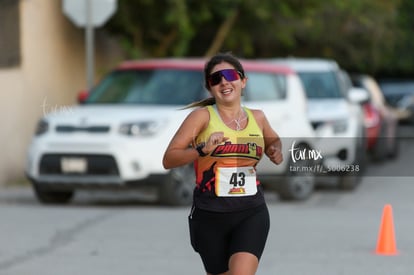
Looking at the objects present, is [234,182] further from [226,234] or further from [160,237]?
[160,237]

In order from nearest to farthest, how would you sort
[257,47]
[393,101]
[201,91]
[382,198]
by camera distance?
[201,91] → [382,198] → [257,47] → [393,101]

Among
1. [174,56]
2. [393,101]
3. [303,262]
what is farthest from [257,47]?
[303,262]

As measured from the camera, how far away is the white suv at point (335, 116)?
53.2 feet

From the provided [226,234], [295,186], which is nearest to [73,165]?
[295,186]

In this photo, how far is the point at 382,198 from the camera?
15.8m

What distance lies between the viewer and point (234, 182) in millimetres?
5938

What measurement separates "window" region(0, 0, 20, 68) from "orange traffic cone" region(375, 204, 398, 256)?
30.8ft

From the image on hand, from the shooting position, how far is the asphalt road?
9.26 metres

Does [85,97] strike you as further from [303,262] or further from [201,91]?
[303,262]

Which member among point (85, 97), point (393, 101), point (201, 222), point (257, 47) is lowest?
point (393, 101)

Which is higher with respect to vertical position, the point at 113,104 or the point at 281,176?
the point at 113,104

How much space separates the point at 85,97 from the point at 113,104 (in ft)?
2.25

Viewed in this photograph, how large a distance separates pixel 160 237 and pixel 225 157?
16.9ft

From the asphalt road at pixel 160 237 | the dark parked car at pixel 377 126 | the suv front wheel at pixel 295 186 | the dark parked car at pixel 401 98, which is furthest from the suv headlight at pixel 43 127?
the dark parked car at pixel 401 98
